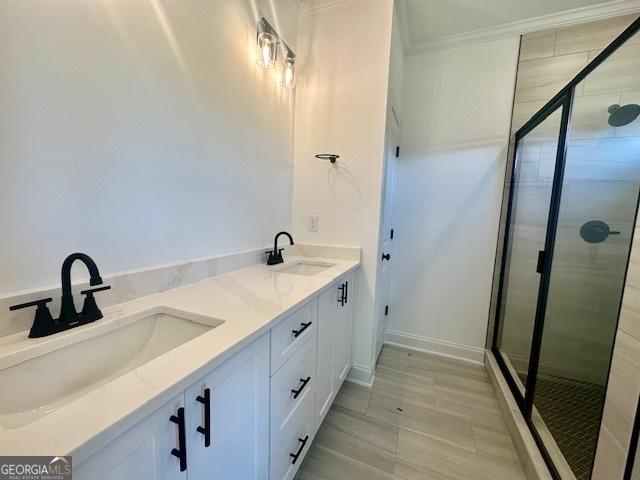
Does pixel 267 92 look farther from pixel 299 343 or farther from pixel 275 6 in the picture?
pixel 299 343

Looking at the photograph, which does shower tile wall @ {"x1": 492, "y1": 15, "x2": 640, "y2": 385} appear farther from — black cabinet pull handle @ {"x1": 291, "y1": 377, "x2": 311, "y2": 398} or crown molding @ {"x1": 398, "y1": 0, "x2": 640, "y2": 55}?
black cabinet pull handle @ {"x1": 291, "y1": 377, "x2": 311, "y2": 398}

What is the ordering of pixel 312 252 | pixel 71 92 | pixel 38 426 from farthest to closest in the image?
pixel 312 252
pixel 71 92
pixel 38 426

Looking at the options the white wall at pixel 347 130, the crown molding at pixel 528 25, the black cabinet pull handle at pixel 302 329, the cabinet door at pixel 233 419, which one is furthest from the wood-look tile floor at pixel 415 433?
the crown molding at pixel 528 25

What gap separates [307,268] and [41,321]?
1311 millimetres

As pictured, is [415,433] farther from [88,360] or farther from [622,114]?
[622,114]

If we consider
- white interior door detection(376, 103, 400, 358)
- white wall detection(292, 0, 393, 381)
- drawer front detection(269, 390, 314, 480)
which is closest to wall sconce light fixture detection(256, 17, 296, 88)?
white wall detection(292, 0, 393, 381)

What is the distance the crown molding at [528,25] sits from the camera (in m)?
1.79

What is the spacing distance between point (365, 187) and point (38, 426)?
1733 millimetres

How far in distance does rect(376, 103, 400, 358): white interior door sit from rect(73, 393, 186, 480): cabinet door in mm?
1576


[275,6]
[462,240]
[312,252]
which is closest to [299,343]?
[312,252]

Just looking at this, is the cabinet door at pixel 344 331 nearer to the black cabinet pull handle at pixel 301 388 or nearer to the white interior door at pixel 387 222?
the white interior door at pixel 387 222

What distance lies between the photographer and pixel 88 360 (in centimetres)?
75

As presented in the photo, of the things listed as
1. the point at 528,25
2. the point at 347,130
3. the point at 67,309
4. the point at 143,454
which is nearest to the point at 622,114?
the point at 528,25

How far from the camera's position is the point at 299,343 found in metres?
1.08
